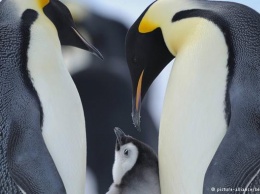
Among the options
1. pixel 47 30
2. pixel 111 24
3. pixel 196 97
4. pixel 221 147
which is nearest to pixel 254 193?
pixel 221 147

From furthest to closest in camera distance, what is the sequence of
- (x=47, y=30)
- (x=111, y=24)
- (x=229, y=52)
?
(x=111, y=24) → (x=47, y=30) → (x=229, y=52)

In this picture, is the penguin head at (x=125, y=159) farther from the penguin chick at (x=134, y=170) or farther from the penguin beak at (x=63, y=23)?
the penguin beak at (x=63, y=23)

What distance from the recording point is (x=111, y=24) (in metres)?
9.15

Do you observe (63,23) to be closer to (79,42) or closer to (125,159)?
(79,42)

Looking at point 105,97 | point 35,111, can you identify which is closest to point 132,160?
point 35,111

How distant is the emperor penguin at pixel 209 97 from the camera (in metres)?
2.98

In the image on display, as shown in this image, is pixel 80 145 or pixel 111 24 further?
pixel 111 24

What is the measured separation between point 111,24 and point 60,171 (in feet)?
19.9

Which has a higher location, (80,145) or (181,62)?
(181,62)

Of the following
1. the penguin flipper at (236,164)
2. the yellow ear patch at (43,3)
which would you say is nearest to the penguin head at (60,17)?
the yellow ear patch at (43,3)

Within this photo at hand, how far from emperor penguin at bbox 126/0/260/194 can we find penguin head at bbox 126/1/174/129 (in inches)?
0.4

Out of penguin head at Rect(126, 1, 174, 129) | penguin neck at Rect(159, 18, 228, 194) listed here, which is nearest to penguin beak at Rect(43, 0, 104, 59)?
penguin head at Rect(126, 1, 174, 129)

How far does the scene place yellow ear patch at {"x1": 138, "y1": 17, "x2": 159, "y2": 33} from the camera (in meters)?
3.47

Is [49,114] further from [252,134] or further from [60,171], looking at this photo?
[252,134]
